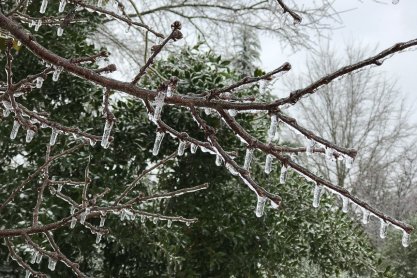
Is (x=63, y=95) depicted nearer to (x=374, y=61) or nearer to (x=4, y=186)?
(x=4, y=186)

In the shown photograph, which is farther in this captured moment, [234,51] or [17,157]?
[234,51]

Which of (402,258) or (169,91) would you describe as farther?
(402,258)

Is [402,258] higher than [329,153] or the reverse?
higher

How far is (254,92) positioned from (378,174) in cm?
1362

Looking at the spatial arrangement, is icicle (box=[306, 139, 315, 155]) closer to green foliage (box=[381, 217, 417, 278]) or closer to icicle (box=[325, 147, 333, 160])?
icicle (box=[325, 147, 333, 160])

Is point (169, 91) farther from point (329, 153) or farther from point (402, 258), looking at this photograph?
point (402, 258)

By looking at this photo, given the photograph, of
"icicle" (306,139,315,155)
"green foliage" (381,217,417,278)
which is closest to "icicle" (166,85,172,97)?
"icicle" (306,139,315,155)

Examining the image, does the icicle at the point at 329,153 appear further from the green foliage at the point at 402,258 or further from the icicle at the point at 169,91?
the green foliage at the point at 402,258

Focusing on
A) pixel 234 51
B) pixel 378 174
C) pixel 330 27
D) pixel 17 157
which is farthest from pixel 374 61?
pixel 378 174

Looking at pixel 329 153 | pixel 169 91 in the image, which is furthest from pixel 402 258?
pixel 169 91

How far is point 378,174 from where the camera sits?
16797 mm

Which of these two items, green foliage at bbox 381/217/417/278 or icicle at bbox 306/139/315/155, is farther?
green foliage at bbox 381/217/417/278

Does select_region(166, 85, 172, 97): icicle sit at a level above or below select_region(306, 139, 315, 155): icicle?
above

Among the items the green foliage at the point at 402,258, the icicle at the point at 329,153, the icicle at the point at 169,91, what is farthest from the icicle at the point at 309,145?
the green foliage at the point at 402,258
